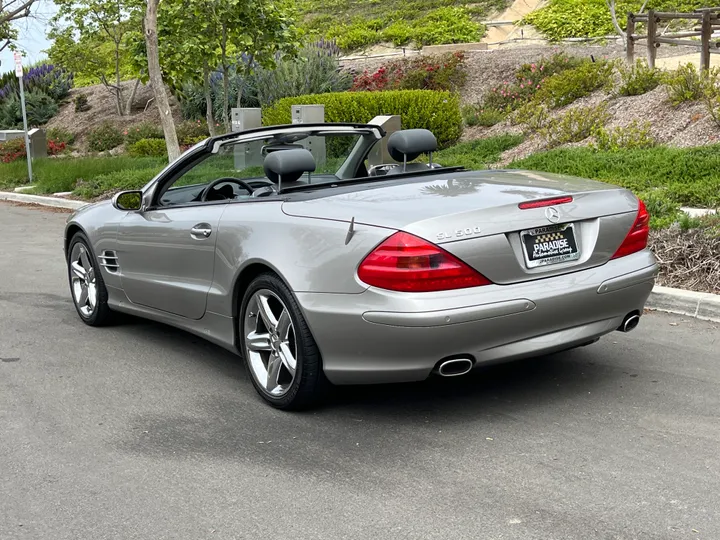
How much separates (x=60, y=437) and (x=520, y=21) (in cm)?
3100

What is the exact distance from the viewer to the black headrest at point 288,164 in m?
5.40

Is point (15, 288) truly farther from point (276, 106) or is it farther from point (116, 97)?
point (116, 97)

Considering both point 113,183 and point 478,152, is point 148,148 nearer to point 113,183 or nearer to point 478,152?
→ point 113,183

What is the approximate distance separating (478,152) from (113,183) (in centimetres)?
658

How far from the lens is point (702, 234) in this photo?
782 cm

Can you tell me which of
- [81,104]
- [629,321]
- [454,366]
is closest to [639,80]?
[629,321]

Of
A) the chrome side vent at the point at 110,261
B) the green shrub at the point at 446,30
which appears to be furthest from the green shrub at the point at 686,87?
the green shrub at the point at 446,30

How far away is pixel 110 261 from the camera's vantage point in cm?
677

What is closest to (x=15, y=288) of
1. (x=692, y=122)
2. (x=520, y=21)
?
(x=692, y=122)

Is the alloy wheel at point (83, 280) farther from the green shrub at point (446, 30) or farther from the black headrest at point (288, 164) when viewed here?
the green shrub at point (446, 30)

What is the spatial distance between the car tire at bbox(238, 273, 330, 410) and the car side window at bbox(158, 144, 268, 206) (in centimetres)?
107

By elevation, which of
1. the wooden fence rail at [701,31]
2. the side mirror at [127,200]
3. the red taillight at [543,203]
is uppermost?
the wooden fence rail at [701,31]

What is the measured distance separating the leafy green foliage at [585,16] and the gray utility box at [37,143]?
1560 cm

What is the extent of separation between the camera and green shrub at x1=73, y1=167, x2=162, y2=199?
17227mm
